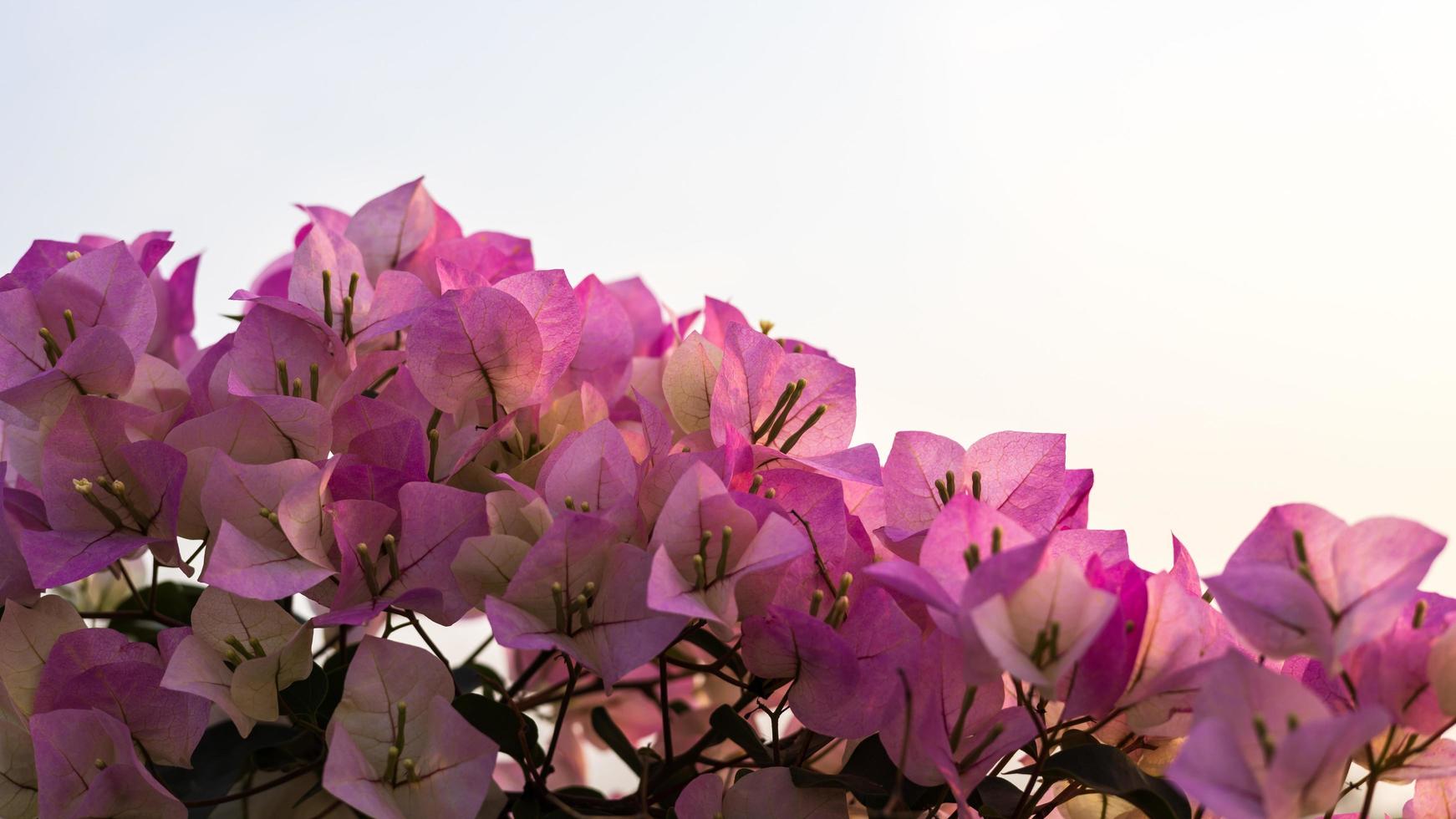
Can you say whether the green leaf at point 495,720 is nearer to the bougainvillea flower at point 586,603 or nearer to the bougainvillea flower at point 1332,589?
the bougainvillea flower at point 586,603

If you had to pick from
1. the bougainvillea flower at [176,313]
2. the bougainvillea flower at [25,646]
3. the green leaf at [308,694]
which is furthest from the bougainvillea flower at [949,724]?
the bougainvillea flower at [176,313]

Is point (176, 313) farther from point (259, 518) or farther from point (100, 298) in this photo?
point (259, 518)

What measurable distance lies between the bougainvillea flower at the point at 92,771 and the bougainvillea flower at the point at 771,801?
0.60ft

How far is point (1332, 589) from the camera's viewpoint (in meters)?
0.35

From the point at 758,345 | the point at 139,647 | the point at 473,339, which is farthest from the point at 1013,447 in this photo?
the point at 139,647

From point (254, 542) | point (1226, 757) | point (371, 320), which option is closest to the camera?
point (1226, 757)

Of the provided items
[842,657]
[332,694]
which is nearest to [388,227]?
[332,694]

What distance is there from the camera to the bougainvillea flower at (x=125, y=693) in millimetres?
433

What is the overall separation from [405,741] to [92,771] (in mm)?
116

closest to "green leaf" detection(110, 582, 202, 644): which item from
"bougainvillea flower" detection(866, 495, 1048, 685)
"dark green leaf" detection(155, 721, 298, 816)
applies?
"dark green leaf" detection(155, 721, 298, 816)

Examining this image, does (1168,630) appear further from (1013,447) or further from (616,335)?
(616,335)

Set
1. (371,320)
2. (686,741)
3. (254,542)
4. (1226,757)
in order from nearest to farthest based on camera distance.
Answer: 1. (1226,757)
2. (254,542)
3. (371,320)
4. (686,741)

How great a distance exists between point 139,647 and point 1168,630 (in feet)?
1.22

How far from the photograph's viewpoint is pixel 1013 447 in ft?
1.55
